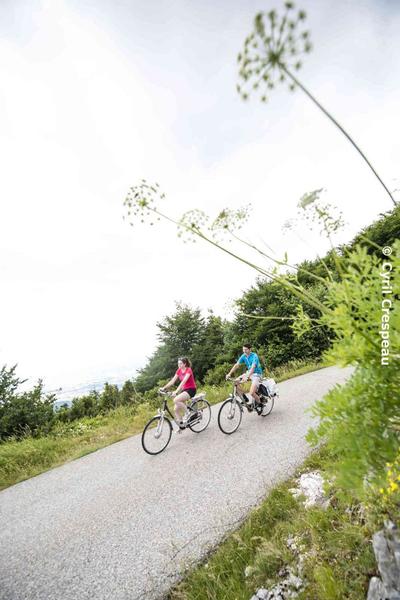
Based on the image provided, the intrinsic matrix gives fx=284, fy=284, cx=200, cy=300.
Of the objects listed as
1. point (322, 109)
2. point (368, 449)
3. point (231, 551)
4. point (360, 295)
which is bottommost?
point (231, 551)

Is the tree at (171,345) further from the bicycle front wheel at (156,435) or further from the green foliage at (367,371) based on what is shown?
the green foliage at (367,371)

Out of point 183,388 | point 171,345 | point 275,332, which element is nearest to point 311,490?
point 183,388

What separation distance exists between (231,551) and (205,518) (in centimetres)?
84

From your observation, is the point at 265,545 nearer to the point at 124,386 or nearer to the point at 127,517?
the point at 127,517

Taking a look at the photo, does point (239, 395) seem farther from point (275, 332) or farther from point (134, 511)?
point (275, 332)

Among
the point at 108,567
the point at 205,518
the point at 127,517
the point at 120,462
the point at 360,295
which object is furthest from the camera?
the point at 120,462

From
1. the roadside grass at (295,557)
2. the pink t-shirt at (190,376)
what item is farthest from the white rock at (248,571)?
the pink t-shirt at (190,376)

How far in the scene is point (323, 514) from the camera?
10.5 feet

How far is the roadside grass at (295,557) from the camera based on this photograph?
2377 mm

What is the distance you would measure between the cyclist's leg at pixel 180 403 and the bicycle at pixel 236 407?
1.04m

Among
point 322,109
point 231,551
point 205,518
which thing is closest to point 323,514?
point 231,551

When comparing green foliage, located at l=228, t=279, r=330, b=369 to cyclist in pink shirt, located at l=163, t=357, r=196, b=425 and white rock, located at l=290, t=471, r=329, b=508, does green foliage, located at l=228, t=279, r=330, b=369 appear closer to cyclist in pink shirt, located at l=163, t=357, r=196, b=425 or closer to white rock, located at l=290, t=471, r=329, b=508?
cyclist in pink shirt, located at l=163, t=357, r=196, b=425

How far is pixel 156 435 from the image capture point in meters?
7.36

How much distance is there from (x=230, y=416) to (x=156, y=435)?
2.01 m
